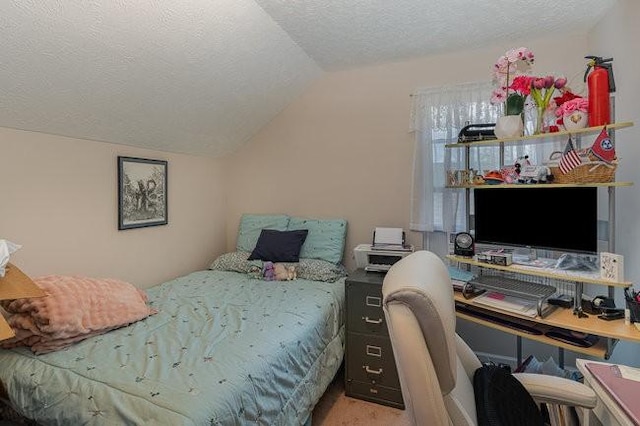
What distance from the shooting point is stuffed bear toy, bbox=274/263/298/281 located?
2.71 m

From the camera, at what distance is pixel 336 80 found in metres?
3.01

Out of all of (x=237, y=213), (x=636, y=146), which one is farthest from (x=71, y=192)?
(x=636, y=146)

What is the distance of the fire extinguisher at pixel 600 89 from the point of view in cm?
161

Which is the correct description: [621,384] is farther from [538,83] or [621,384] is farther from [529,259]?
[538,83]

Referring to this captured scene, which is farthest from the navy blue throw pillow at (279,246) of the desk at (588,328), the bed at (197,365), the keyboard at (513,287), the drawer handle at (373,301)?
the desk at (588,328)

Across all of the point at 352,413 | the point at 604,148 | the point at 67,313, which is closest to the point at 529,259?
the point at 604,148

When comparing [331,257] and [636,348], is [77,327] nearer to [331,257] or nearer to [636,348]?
[331,257]

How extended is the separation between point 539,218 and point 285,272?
69.1 inches

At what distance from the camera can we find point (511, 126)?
1938 millimetres

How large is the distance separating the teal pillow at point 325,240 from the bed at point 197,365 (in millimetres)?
504

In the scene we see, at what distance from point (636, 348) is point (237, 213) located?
305 cm

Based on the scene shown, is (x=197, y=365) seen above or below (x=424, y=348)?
below

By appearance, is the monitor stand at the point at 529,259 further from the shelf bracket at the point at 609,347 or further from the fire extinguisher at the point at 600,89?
the fire extinguisher at the point at 600,89

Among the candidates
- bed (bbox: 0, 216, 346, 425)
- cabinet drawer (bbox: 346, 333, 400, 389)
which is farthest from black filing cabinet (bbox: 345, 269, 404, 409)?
bed (bbox: 0, 216, 346, 425)
